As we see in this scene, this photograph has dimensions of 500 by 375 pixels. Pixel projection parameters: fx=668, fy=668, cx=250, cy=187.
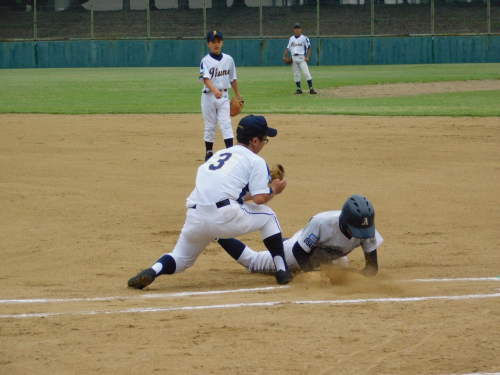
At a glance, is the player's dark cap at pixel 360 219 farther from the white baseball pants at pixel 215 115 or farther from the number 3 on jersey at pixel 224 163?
the white baseball pants at pixel 215 115

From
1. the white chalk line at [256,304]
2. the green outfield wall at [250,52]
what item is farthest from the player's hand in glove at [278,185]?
the green outfield wall at [250,52]

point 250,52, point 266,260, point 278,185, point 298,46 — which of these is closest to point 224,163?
point 278,185

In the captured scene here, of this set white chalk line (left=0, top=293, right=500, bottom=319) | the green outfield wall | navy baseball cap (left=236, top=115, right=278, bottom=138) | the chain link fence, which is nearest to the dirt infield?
white chalk line (left=0, top=293, right=500, bottom=319)

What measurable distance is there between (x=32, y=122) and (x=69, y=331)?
11208 mm

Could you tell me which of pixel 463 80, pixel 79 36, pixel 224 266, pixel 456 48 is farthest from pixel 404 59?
pixel 224 266

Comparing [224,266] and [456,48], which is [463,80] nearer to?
[456,48]

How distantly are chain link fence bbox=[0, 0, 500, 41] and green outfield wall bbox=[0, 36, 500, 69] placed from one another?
2.09 ft

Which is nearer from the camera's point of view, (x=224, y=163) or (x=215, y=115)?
(x=224, y=163)

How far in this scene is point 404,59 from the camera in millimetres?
37562

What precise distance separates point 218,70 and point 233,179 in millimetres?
5802

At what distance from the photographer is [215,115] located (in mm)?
10383

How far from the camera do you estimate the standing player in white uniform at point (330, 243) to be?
15.9 feet

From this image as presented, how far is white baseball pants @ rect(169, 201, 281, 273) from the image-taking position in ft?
15.5

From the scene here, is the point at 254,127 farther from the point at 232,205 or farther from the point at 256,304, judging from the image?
the point at 256,304
